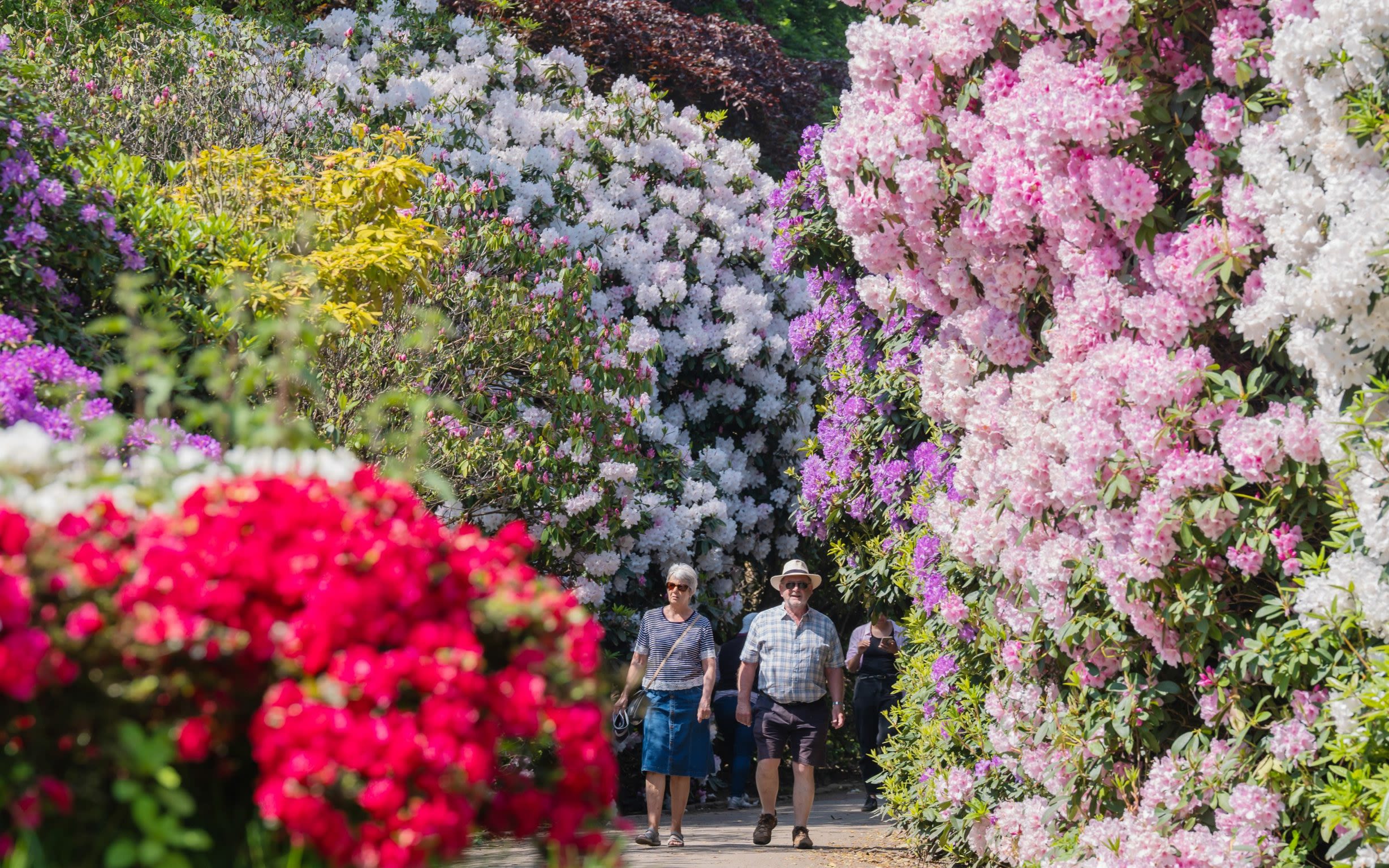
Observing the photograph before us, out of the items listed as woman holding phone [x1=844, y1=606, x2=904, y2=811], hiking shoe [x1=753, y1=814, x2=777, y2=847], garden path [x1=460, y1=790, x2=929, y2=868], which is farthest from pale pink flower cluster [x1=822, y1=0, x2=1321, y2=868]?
woman holding phone [x1=844, y1=606, x2=904, y2=811]

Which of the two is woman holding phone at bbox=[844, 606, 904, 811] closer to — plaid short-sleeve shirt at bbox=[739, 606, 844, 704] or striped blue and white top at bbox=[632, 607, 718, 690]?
plaid short-sleeve shirt at bbox=[739, 606, 844, 704]

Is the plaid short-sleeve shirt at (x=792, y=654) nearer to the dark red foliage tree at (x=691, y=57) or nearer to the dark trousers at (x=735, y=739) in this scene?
the dark trousers at (x=735, y=739)

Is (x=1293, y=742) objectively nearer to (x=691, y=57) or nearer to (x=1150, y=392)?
(x=1150, y=392)

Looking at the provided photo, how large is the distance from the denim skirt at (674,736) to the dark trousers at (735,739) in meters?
2.28

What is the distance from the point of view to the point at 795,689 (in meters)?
9.08

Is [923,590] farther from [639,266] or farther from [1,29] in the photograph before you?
[1,29]

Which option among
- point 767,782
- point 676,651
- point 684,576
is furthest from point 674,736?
point 684,576

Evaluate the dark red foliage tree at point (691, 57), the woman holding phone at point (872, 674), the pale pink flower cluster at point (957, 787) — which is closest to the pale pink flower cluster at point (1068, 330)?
the pale pink flower cluster at point (957, 787)

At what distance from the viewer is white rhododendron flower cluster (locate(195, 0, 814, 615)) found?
11.8 meters

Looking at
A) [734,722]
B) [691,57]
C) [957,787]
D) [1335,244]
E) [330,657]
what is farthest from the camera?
[691,57]

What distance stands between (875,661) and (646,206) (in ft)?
15.5

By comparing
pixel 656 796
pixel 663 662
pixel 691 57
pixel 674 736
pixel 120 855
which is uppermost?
pixel 691 57

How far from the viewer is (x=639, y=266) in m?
12.6

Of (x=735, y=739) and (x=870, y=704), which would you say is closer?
(x=870, y=704)
